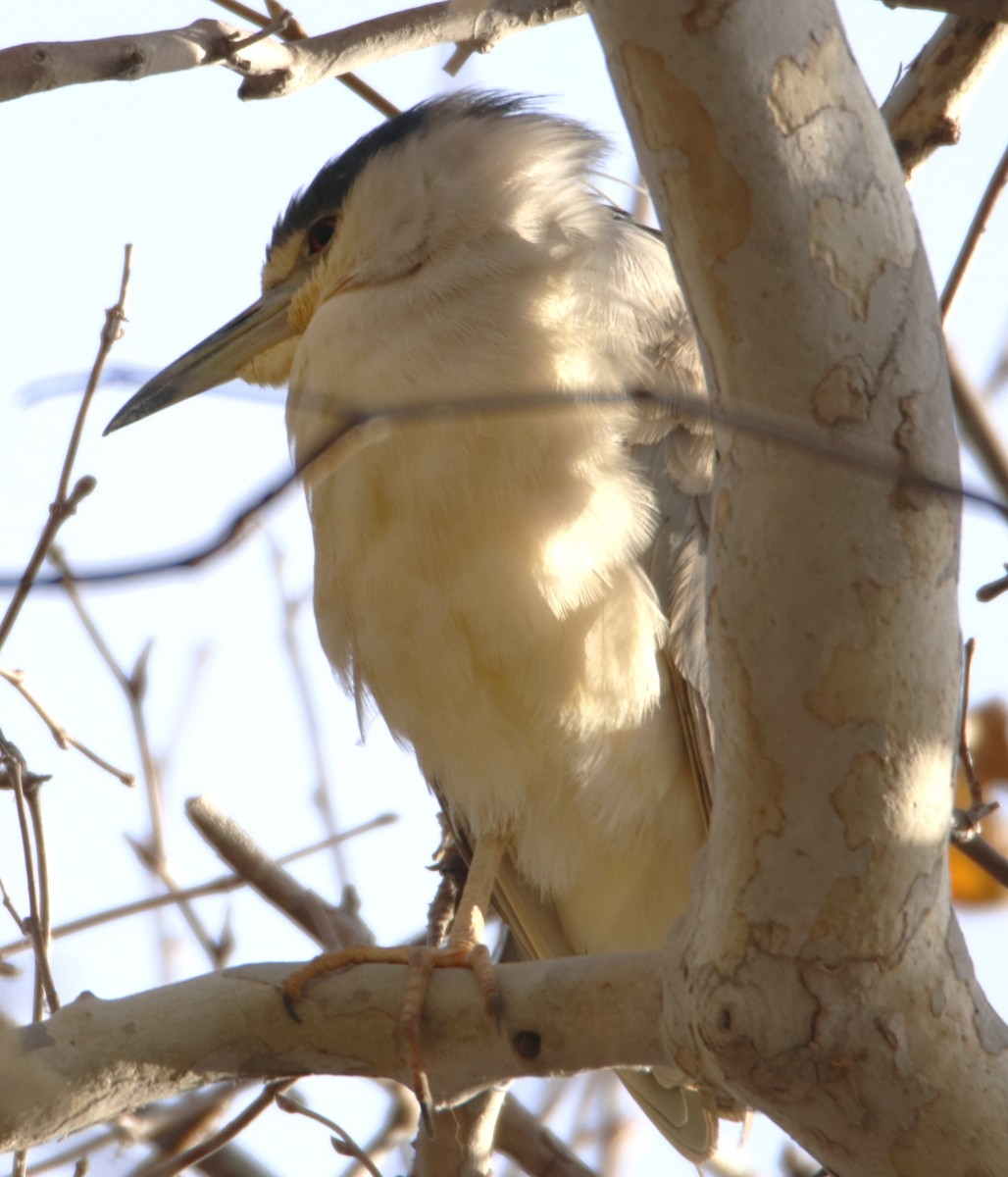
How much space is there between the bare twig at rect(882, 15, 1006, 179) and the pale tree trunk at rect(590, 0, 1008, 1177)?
1354 mm

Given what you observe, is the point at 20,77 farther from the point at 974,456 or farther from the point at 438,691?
the point at 974,456

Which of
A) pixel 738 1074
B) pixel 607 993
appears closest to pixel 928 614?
pixel 738 1074

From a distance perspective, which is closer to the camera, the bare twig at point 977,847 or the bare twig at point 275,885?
the bare twig at point 977,847

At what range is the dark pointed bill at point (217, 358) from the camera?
10.3 feet

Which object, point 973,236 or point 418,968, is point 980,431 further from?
point 418,968

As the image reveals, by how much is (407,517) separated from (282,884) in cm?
68

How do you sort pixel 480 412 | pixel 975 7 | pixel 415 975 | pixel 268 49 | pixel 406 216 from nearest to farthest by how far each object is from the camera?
pixel 480 412 → pixel 975 7 → pixel 415 975 → pixel 268 49 → pixel 406 216

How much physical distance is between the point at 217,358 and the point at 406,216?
569 millimetres

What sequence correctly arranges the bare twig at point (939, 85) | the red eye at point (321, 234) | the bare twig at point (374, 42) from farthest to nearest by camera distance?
the red eye at point (321, 234) → the bare twig at point (939, 85) → the bare twig at point (374, 42)

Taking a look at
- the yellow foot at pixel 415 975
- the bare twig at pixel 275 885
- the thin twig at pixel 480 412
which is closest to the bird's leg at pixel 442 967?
the yellow foot at pixel 415 975

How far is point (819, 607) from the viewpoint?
1382 mm

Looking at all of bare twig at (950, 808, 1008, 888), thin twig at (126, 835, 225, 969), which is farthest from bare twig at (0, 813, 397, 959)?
bare twig at (950, 808, 1008, 888)

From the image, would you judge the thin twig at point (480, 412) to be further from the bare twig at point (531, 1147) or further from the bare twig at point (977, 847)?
the bare twig at point (531, 1147)

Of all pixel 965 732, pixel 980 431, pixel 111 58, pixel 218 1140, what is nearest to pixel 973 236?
pixel 980 431
